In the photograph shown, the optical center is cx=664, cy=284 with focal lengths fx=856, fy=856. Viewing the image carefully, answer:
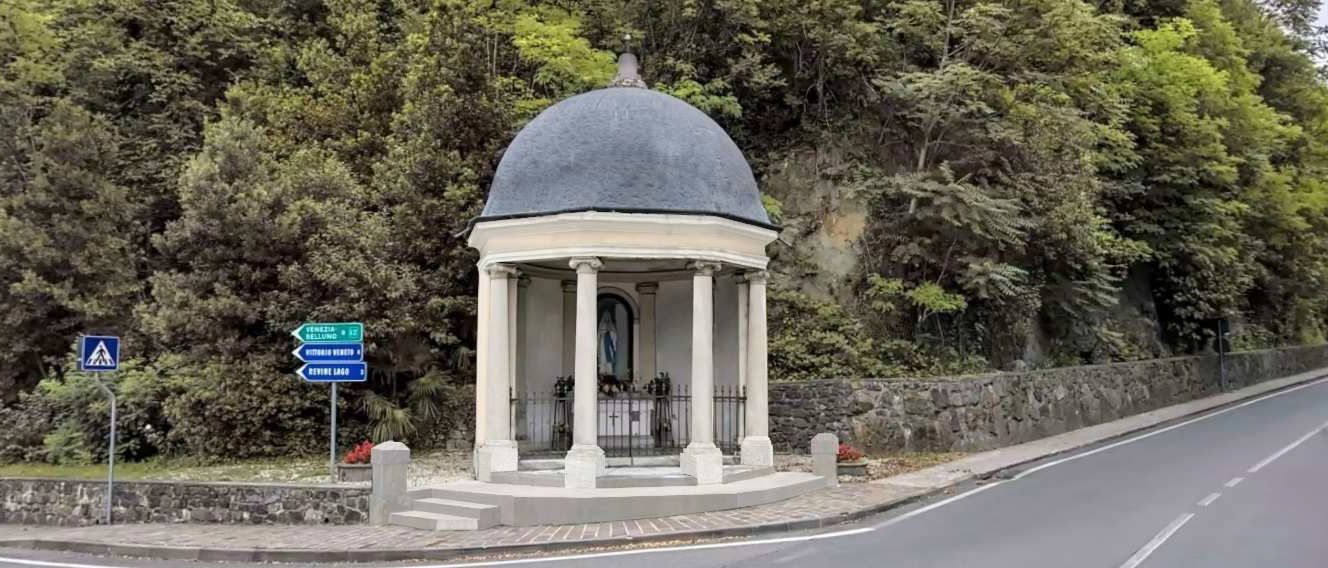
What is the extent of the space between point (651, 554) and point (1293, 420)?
21.7 metres

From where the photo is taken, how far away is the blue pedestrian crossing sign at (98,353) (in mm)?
13016

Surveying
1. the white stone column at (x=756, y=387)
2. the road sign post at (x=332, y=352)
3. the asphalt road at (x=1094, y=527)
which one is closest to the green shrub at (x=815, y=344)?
the asphalt road at (x=1094, y=527)

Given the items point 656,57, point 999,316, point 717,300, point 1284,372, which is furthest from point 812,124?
point 1284,372

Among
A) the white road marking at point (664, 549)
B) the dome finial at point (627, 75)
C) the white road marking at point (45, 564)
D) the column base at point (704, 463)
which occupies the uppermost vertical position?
the dome finial at point (627, 75)

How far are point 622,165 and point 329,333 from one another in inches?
211

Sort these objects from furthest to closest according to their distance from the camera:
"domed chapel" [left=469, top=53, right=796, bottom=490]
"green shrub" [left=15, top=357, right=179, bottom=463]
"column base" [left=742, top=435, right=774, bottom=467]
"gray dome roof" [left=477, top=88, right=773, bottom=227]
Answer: "green shrub" [left=15, top=357, right=179, bottom=463] < "column base" [left=742, top=435, right=774, bottom=467] < "gray dome roof" [left=477, top=88, right=773, bottom=227] < "domed chapel" [left=469, top=53, right=796, bottom=490]

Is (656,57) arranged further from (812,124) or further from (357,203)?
(357,203)

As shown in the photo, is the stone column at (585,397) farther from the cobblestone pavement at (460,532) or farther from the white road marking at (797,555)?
the white road marking at (797,555)

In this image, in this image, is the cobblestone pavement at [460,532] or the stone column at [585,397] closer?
the cobblestone pavement at [460,532]

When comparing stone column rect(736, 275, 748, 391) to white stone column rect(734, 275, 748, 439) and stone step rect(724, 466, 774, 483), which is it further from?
stone step rect(724, 466, 774, 483)

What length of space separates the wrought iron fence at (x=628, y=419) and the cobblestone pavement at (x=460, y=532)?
3.49 meters

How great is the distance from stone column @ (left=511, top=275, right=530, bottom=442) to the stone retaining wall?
167 inches

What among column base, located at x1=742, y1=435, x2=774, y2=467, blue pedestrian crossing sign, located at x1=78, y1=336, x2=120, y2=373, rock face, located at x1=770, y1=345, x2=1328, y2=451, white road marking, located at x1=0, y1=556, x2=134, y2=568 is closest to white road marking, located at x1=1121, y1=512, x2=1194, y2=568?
column base, located at x1=742, y1=435, x2=774, y2=467

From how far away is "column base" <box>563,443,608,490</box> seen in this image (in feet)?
41.8
